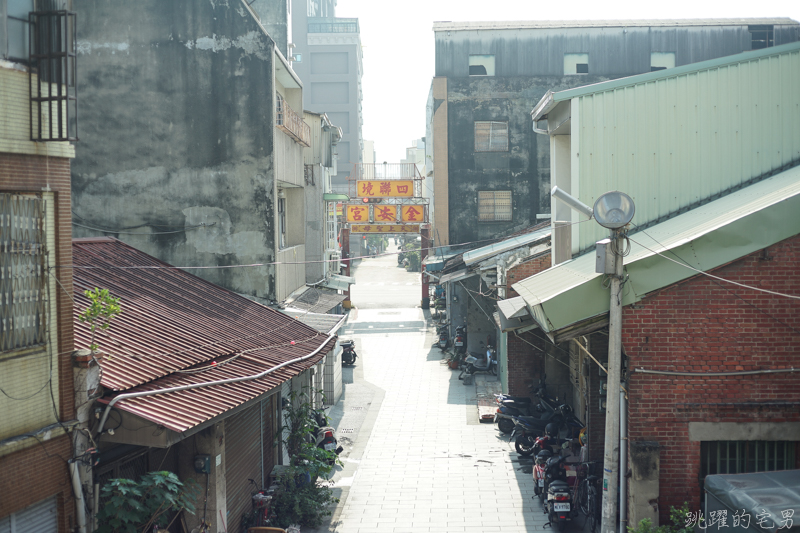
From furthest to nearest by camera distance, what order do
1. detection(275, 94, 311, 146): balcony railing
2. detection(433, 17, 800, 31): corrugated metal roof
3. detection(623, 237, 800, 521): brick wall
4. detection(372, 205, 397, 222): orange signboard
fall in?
detection(372, 205, 397, 222): orange signboard → detection(433, 17, 800, 31): corrugated metal roof → detection(275, 94, 311, 146): balcony railing → detection(623, 237, 800, 521): brick wall

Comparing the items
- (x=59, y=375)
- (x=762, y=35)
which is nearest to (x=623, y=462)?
(x=59, y=375)

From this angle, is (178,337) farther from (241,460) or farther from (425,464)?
(425,464)

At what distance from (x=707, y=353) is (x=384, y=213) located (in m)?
26.3

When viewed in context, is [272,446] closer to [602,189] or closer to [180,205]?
[180,205]

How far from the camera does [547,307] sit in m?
10.1

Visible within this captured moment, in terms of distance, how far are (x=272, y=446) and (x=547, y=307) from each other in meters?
7.64

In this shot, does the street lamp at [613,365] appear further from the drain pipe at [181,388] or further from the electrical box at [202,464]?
the electrical box at [202,464]

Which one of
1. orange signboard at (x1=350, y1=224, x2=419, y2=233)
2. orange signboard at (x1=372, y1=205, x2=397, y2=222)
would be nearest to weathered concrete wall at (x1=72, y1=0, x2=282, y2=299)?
orange signboard at (x1=372, y1=205, x2=397, y2=222)

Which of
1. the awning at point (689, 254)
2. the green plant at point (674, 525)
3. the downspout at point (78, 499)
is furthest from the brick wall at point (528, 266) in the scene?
the downspout at point (78, 499)

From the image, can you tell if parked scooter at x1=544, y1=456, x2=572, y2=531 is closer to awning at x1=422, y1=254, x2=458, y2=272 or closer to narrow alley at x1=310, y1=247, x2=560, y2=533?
narrow alley at x1=310, y1=247, x2=560, y2=533

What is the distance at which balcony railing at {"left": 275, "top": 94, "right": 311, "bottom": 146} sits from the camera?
18.1 metres

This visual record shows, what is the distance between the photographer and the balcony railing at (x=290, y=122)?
59.4 ft

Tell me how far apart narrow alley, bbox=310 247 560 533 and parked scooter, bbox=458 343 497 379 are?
1.24 feet

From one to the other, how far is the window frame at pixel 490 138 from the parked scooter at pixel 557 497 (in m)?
21.4
